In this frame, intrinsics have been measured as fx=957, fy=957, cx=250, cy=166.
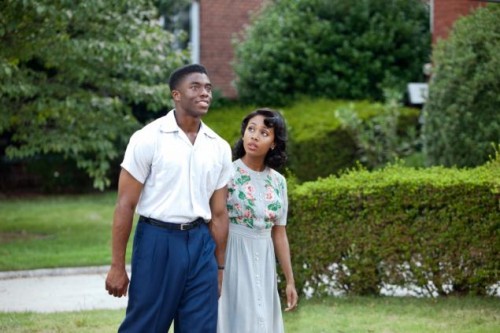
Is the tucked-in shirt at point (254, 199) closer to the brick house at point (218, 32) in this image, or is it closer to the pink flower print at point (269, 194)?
the pink flower print at point (269, 194)

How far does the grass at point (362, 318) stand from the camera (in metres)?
7.63

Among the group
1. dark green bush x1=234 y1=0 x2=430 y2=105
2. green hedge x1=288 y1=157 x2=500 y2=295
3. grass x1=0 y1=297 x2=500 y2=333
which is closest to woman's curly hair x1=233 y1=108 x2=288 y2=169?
grass x1=0 y1=297 x2=500 y2=333

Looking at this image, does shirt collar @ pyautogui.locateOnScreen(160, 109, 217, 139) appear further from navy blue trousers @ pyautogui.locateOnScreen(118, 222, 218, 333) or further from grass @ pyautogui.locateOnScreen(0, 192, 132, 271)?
grass @ pyautogui.locateOnScreen(0, 192, 132, 271)

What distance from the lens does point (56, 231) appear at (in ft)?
52.1

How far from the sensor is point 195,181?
5.05 m

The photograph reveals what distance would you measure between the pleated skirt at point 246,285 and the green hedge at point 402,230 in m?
3.24

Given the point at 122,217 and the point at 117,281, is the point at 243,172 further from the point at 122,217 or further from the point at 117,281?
the point at 117,281

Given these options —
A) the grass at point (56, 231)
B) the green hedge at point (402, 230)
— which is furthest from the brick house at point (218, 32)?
the green hedge at point (402, 230)

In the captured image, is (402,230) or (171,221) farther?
(402,230)

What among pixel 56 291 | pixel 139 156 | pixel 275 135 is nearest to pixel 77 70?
pixel 56 291

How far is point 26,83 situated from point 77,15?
1.23m

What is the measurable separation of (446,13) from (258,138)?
38.1 feet

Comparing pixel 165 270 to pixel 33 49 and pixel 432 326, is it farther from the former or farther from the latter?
pixel 33 49

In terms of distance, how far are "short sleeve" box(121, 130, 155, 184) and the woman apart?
741 mm
